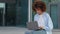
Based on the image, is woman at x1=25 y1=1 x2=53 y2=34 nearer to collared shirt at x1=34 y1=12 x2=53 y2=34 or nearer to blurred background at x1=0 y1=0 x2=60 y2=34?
collared shirt at x1=34 y1=12 x2=53 y2=34

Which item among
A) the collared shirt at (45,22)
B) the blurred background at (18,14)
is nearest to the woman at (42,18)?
the collared shirt at (45,22)

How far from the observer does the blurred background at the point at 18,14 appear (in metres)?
9.72

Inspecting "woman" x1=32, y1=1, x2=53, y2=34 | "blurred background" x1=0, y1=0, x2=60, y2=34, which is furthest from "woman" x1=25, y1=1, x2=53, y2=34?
"blurred background" x1=0, y1=0, x2=60, y2=34

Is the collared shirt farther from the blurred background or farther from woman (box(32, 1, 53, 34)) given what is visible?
the blurred background

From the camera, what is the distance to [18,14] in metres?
10.7

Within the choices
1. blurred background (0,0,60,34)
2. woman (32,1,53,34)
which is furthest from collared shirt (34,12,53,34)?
blurred background (0,0,60,34)

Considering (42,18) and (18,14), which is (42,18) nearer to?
(42,18)

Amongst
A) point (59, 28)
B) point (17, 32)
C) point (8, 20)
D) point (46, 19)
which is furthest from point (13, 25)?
point (46, 19)

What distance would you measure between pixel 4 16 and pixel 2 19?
7.2 inches

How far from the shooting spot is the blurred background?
31.9 feet

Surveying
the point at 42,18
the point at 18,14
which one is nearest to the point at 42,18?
the point at 42,18

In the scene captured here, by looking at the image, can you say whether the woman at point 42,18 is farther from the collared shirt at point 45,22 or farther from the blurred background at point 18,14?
the blurred background at point 18,14

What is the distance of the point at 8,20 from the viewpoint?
11055 millimetres

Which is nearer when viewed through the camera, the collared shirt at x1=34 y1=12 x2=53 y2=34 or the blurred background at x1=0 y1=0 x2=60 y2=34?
the collared shirt at x1=34 y1=12 x2=53 y2=34
